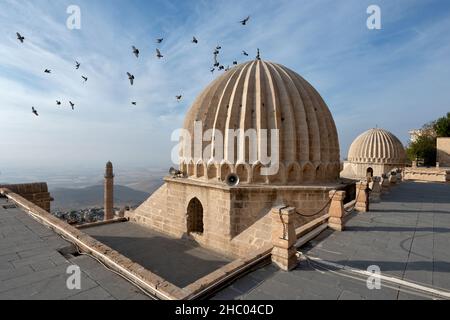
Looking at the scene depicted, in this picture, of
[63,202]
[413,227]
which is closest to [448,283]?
[413,227]

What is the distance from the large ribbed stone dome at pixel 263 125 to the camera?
9969 mm

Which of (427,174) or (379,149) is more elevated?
(379,149)

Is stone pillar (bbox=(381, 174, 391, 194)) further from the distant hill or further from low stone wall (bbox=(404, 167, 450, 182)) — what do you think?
the distant hill

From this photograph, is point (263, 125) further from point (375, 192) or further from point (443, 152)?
point (443, 152)

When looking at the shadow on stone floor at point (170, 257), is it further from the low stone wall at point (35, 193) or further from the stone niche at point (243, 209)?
the low stone wall at point (35, 193)

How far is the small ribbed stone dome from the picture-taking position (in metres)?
23.8

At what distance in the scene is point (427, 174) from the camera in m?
22.5

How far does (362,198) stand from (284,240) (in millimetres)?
5870

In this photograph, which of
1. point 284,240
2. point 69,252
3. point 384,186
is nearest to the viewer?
point 284,240

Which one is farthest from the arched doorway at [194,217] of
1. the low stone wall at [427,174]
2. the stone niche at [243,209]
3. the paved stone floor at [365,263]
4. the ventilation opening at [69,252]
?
the low stone wall at [427,174]

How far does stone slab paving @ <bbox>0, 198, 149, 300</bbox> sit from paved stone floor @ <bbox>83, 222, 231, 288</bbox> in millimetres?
3639

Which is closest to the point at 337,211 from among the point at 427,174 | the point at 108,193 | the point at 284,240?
the point at 284,240

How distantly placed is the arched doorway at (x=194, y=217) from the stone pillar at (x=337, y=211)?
5.64 m
